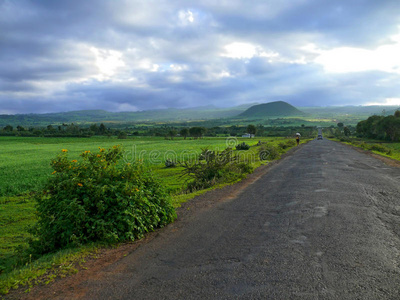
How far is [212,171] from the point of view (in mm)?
17984

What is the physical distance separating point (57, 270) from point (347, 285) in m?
5.54

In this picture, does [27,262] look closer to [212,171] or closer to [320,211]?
[320,211]

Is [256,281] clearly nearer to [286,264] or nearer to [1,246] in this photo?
[286,264]

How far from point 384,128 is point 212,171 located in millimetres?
69789

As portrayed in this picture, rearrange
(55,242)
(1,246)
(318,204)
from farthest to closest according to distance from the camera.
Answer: (318,204), (1,246), (55,242)

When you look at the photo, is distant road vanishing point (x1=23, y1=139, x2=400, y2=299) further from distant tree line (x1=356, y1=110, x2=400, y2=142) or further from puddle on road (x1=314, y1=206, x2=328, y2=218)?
distant tree line (x1=356, y1=110, x2=400, y2=142)

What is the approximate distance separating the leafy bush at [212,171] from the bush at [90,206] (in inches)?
344

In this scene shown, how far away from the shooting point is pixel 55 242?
745 cm

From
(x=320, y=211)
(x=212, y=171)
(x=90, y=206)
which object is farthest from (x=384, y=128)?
(x=90, y=206)

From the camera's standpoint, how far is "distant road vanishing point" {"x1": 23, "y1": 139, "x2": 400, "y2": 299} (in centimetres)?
511

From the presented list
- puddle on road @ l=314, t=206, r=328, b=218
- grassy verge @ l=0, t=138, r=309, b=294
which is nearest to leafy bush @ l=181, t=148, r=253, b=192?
grassy verge @ l=0, t=138, r=309, b=294

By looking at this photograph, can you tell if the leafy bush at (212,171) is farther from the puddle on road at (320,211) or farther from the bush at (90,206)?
the bush at (90,206)

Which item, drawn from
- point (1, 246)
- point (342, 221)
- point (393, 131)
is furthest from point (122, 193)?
point (393, 131)

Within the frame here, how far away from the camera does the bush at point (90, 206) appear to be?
23.9 ft
